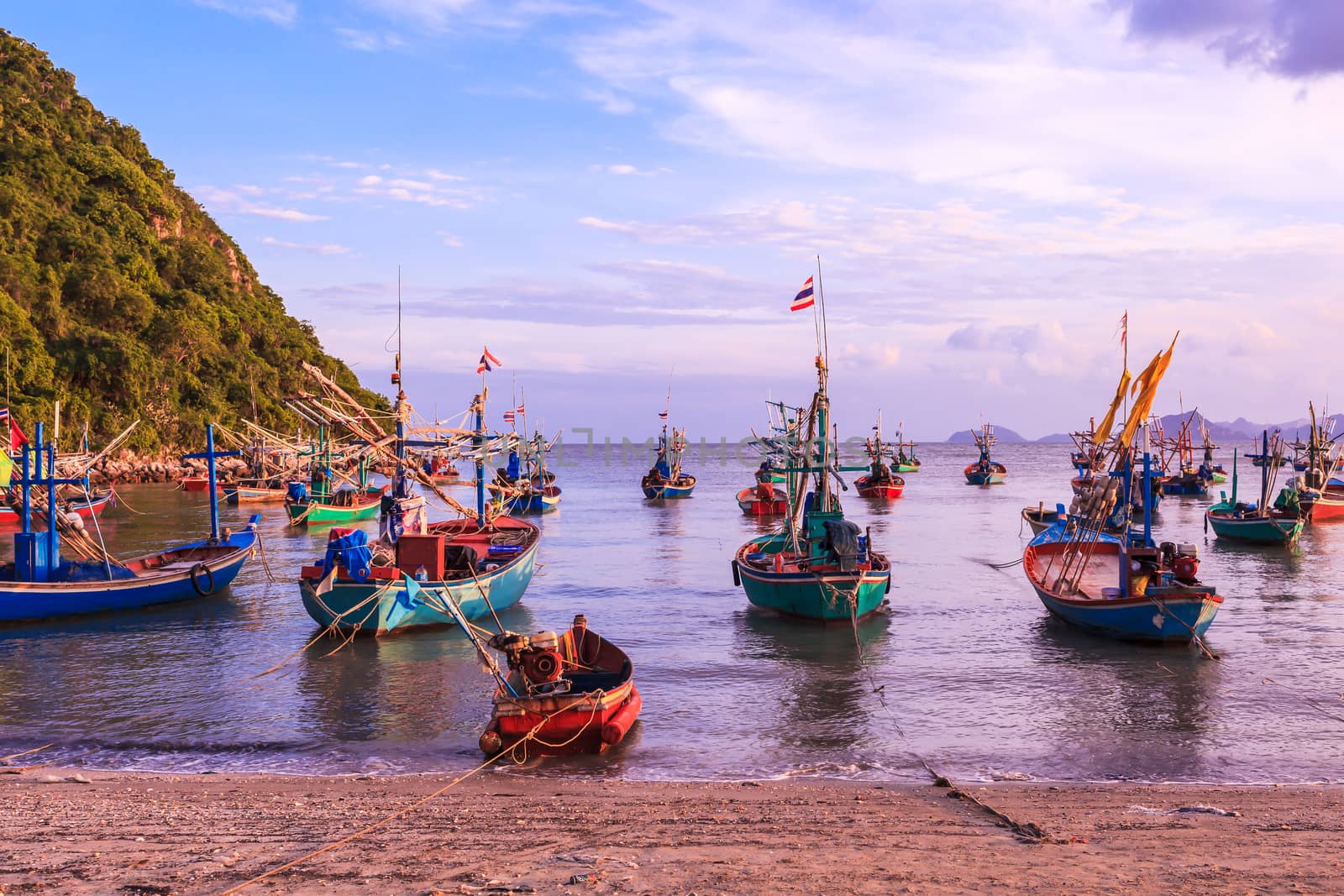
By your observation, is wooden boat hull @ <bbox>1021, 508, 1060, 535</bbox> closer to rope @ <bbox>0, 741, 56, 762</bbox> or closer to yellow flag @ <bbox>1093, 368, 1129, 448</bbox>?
yellow flag @ <bbox>1093, 368, 1129, 448</bbox>

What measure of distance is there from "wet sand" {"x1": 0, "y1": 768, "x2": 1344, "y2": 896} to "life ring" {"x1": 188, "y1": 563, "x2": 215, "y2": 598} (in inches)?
693

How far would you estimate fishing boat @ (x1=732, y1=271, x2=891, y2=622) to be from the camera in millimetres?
A: 28766

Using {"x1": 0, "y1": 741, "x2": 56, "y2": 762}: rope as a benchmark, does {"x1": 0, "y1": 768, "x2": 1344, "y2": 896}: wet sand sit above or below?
above

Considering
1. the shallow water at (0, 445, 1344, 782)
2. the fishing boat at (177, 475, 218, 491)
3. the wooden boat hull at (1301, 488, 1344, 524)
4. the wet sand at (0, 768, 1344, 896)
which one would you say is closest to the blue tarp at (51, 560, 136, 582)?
the shallow water at (0, 445, 1344, 782)

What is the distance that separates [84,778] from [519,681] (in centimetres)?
691

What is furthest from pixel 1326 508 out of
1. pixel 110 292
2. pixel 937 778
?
pixel 110 292

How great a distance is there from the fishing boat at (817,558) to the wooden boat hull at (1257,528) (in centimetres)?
2851

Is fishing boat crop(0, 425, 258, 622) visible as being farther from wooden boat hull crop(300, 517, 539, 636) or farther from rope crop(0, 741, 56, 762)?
rope crop(0, 741, 56, 762)

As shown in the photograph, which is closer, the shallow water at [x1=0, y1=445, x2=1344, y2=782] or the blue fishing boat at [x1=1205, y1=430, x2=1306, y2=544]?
the shallow water at [x1=0, y1=445, x2=1344, y2=782]

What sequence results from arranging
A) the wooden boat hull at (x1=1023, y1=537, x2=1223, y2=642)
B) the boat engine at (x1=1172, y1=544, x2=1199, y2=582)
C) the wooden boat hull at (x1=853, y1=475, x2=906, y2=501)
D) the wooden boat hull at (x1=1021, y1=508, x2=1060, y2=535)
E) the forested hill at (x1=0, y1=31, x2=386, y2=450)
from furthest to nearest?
the wooden boat hull at (x1=853, y1=475, x2=906, y2=501)
the forested hill at (x1=0, y1=31, x2=386, y2=450)
the wooden boat hull at (x1=1021, y1=508, x2=1060, y2=535)
the boat engine at (x1=1172, y1=544, x2=1199, y2=582)
the wooden boat hull at (x1=1023, y1=537, x2=1223, y2=642)

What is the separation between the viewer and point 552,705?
1708cm

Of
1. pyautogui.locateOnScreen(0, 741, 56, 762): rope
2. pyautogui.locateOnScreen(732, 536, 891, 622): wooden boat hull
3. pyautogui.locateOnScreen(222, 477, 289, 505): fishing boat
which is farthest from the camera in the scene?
pyautogui.locateOnScreen(222, 477, 289, 505): fishing boat

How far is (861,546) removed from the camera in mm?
31047

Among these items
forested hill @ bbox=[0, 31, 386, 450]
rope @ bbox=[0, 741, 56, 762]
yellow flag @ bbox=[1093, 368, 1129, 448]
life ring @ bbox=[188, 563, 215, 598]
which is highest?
forested hill @ bbox=[0, 31, 386, 450]
